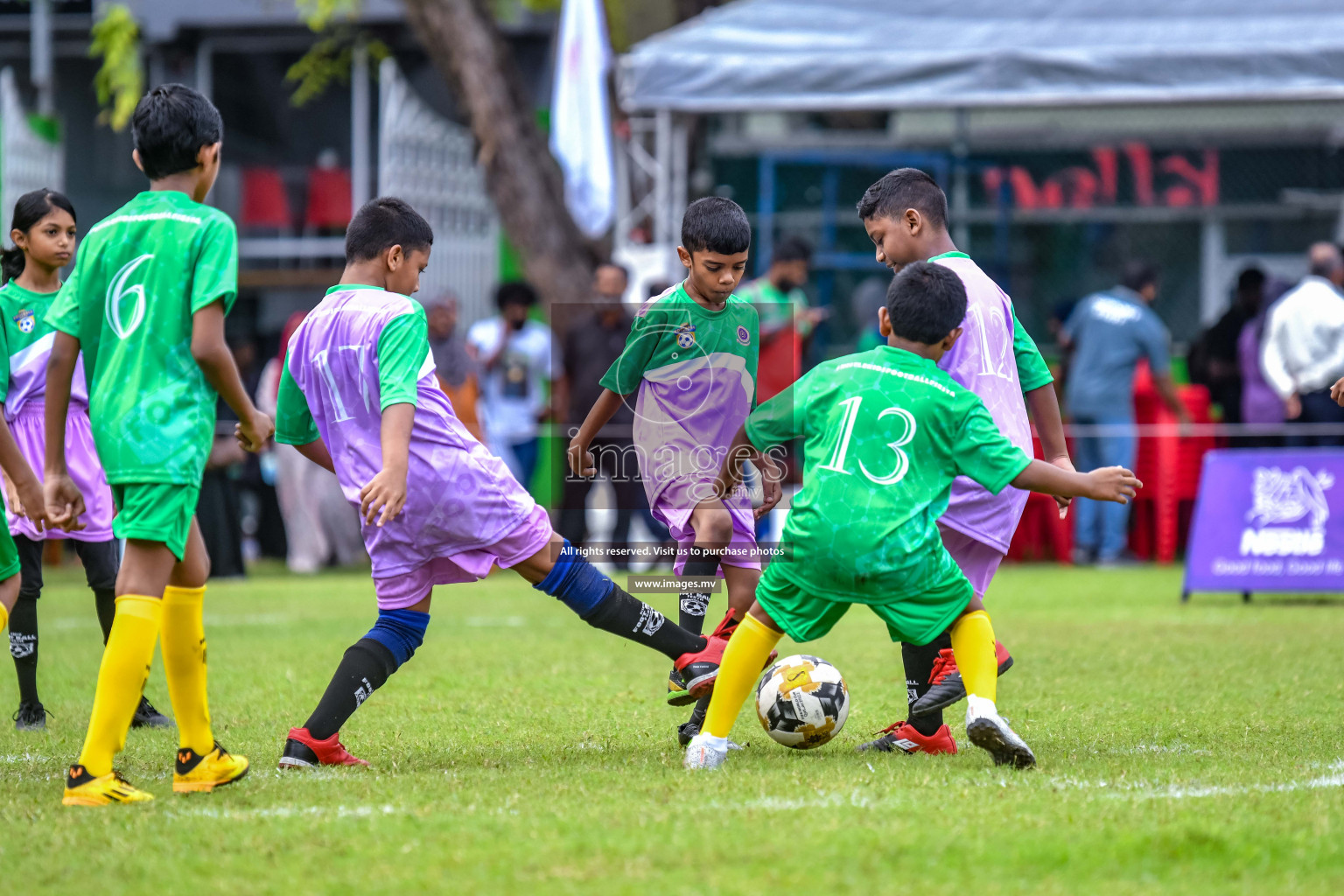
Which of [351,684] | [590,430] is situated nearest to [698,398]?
[590,430]

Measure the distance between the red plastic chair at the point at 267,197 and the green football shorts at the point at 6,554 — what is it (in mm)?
14539

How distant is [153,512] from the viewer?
13.5ft

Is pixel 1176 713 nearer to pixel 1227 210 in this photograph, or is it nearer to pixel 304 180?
pixel 1227 210

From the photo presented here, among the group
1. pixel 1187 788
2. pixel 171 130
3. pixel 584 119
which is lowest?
pixel 1187 788

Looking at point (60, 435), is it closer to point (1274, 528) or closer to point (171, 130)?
point (171, 130)

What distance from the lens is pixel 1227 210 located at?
15812 millimetres

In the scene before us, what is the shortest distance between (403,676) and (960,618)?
3.33m

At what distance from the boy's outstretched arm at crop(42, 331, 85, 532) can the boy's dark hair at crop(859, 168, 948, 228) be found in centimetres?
247

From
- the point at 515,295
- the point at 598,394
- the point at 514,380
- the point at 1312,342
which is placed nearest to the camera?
the point at 1312,342

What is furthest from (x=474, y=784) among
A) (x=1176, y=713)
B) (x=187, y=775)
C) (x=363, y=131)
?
(x=363, y=131)

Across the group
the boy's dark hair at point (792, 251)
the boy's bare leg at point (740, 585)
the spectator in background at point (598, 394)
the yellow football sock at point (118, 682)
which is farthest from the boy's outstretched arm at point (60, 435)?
the spectator in background at point (598, 394)

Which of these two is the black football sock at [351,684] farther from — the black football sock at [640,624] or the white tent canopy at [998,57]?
the white tent canopy at [998,57]

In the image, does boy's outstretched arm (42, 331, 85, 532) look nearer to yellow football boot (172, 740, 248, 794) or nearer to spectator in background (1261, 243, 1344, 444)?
yellow football boot (172, 740, 248, 794)

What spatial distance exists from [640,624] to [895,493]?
105 centimetres
